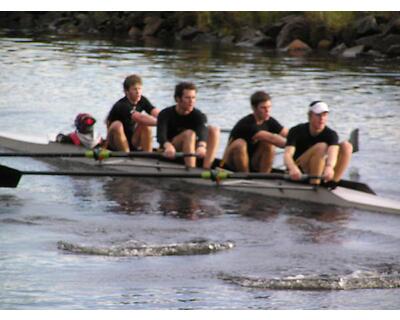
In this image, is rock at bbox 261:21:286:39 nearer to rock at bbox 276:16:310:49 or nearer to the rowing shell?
rock at bbox 276:16:310:49

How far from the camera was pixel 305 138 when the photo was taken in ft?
48.2

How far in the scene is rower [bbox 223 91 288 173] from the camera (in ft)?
49.3

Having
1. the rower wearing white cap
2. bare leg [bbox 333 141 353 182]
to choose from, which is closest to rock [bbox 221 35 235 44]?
the rower wearing white cap

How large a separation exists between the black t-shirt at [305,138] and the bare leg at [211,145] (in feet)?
3.98

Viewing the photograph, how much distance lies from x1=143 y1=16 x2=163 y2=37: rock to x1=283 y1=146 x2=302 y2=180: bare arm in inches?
1191

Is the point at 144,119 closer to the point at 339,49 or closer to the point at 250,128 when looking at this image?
the point at 250,128

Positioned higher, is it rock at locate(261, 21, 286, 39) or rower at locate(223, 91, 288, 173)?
rock at locate(261, 21, 286, 39)

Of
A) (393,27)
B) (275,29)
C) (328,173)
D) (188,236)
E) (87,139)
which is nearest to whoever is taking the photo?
(188,236)

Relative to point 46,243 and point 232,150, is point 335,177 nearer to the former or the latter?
point 232,150

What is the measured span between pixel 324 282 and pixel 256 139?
12.7 feet

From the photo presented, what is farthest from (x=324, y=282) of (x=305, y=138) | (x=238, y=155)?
(x=238, y=155)

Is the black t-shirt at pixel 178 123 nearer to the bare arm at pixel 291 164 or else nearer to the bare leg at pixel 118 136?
the bare leg at pixel 118 136

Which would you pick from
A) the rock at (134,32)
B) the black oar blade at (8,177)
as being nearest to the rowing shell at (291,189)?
the black oar blade at (8,177)

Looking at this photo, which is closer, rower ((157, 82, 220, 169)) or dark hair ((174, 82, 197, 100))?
dark hair ((174, 82, 197, 100))
